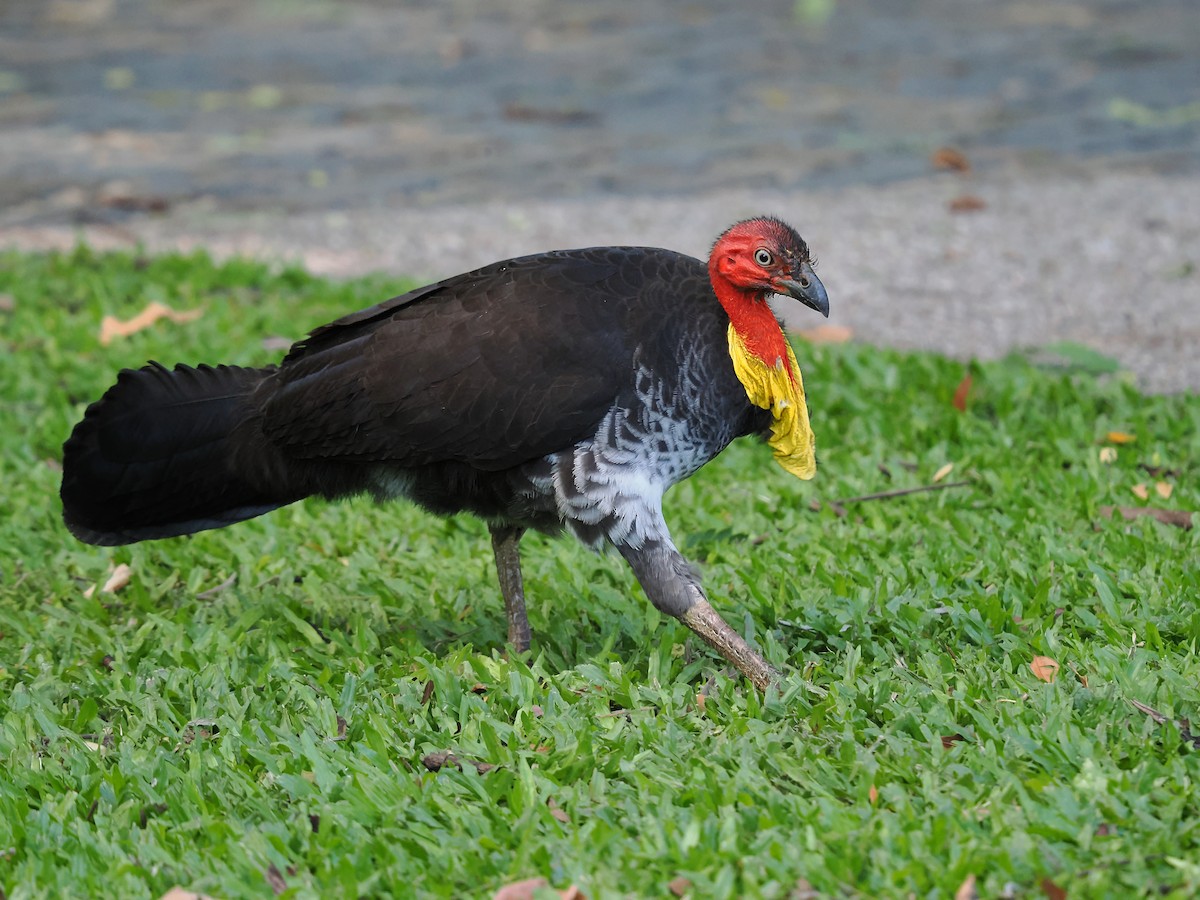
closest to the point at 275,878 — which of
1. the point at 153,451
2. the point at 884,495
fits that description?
the point at 153,451

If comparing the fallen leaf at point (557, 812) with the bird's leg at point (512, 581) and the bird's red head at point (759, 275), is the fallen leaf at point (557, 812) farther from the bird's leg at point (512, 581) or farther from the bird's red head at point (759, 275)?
the bird's red head at point (759, 275)

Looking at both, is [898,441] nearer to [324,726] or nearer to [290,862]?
[324,726]

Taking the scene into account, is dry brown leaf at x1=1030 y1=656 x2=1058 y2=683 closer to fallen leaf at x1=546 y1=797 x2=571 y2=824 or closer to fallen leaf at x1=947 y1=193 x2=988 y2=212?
fallen leaf at x1=546 y1=797 x2=571 y2=824

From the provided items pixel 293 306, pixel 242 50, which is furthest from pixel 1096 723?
pixel 242 50

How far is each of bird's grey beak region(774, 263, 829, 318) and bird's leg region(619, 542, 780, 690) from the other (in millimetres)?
799

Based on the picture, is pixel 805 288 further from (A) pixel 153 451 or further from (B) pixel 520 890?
(A) pixel 153 451

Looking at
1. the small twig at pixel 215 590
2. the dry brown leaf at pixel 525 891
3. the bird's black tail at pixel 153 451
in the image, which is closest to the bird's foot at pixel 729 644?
the dry brown leaf at pixel 525 891

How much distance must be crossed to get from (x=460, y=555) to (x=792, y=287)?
183 centimetres

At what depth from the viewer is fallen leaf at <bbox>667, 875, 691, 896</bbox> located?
3232 mm

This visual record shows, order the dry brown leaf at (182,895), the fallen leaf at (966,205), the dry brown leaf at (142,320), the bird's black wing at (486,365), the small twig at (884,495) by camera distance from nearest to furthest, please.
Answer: the dry brown leaf at (182,895), the bird's black wing at (486,365), the small twig at (884,495), the dry brown leaf at (142,320), the fallen leaf at (966,205)

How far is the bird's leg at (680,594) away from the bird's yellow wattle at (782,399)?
0.50 metres

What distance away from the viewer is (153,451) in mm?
4652

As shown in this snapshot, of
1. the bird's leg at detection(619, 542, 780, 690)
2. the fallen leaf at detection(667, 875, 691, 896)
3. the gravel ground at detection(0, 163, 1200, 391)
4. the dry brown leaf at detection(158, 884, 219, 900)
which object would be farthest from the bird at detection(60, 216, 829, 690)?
the gravel ground at detection(0, 163, 1200, 391)

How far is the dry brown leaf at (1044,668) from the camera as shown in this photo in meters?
4.09
